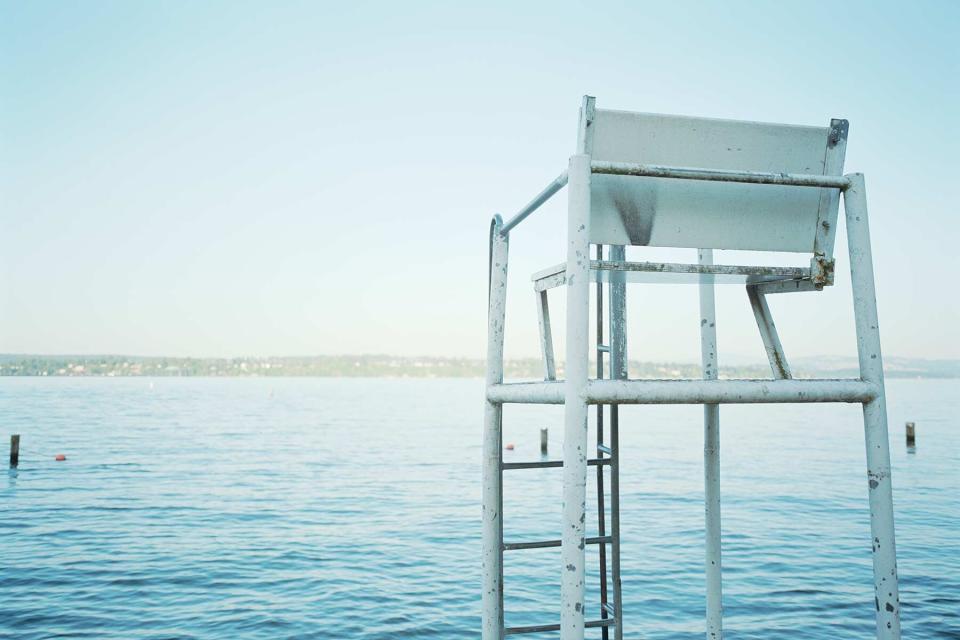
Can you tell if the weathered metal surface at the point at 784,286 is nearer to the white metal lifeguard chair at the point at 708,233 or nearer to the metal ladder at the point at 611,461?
the white metal lifeguard chair at the point at 708,233

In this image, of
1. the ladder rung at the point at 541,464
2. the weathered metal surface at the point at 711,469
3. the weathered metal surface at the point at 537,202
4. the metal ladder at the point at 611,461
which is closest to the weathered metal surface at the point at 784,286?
the weathered metal surface at the point at 711,469

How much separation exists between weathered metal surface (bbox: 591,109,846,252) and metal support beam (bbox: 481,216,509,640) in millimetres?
1078

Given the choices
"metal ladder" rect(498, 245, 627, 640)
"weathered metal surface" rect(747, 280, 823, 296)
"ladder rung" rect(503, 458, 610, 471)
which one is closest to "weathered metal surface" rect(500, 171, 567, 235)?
"metal ladder" rect(498, 245, 627, 640)

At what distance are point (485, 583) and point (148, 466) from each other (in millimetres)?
31736

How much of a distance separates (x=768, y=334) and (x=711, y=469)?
0.87 meters

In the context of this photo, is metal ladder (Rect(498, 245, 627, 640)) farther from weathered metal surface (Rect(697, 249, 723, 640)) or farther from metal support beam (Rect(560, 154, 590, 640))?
metal support beam (Rect(560, 154, 590, 640))

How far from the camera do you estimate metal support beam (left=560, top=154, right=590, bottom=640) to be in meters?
2.53

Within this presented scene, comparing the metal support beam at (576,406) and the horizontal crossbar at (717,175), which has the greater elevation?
the horizontal crossbar at (717,175)

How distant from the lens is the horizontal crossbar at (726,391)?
2611mm

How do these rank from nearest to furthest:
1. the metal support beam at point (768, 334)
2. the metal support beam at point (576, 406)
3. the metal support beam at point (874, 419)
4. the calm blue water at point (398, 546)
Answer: the metal support beam at point (576, 406) < the metal support beam at point (874, 419) < the metal support beam at point (768, 334) < the calm blue water at point (398, 546)

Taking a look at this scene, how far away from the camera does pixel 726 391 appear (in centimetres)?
275

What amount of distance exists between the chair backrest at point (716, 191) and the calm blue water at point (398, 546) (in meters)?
7.99

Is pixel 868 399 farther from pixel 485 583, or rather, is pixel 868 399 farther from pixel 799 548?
pixel 799 548

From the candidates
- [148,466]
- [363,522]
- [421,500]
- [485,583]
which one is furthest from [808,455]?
[485,583]
